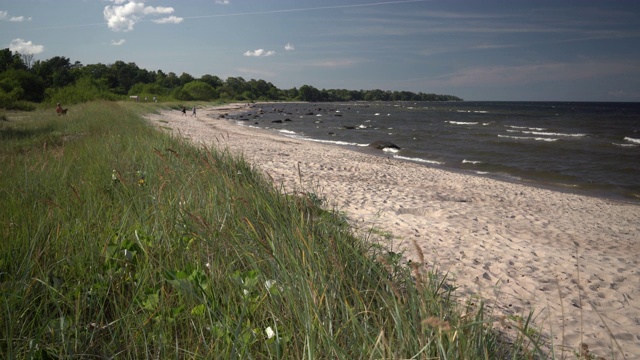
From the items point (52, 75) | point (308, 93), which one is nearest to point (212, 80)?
point (308, 93)

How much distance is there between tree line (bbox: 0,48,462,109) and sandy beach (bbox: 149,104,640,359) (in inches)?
1360

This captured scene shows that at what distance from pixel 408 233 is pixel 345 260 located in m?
3.58

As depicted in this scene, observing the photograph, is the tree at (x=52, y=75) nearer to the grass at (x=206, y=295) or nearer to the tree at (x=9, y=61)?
the tree at (x=9, y=61)

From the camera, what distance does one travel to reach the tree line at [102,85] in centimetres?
4191

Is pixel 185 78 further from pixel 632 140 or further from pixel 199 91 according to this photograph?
pixel 632 140

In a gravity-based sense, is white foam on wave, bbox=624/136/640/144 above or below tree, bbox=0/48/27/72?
below

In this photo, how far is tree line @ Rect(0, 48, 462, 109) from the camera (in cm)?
4191

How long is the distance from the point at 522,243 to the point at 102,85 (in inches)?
2620

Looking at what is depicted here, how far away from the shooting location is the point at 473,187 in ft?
40.4

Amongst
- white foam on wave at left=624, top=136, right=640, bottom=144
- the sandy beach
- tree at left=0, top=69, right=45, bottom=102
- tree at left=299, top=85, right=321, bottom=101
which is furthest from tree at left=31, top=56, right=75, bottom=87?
tree at left=299, top=85, right=321, bottom=101

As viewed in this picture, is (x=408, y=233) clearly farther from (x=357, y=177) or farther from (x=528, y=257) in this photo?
(x=357, y=177)

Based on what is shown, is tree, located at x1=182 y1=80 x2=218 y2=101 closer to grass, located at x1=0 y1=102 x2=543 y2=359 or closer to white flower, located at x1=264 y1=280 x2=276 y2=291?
grass, located at x1=0 y1=102 x2=543 y2=359

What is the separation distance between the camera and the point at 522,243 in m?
6.57

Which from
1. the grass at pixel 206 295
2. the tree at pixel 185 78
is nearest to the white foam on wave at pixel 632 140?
the grass at pixel 206 295
